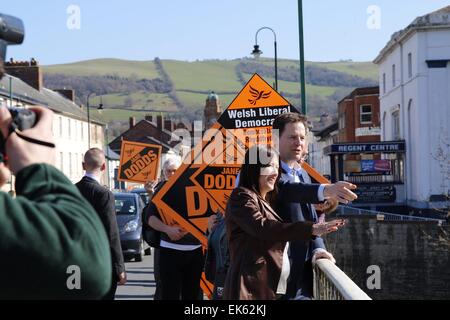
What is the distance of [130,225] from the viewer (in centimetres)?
2094

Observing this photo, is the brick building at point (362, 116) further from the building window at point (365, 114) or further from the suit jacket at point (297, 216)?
the suit jacket at point (297, 216)

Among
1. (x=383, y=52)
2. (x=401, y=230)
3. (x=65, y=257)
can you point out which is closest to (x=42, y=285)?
(x=65, y=257)

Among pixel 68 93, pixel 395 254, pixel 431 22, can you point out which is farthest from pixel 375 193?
pixel 68 93

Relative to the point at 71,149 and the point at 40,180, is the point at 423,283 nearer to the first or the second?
the point at 40,180

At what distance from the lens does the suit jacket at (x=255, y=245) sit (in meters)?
4.98

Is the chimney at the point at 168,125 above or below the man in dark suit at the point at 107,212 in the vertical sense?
above

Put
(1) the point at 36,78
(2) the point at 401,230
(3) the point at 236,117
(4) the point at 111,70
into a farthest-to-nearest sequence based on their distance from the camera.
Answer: (4) the point at 111,70 < (1) the point at 36,78 < (2) the point at 401,230 < (3) the point at 236,117

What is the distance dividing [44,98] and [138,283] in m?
52.3

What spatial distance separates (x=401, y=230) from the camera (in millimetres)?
35062

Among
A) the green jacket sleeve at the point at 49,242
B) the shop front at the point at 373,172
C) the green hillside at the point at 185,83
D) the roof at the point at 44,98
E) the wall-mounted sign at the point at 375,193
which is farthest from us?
the green hillside at the point at 185,83

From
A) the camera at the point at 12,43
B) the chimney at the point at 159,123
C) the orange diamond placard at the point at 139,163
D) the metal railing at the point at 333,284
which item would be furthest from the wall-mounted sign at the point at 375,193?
the chimney at the point at 159,123

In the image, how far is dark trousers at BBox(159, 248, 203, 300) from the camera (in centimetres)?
831

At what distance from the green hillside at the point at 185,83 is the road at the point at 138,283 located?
109329 millimetres
